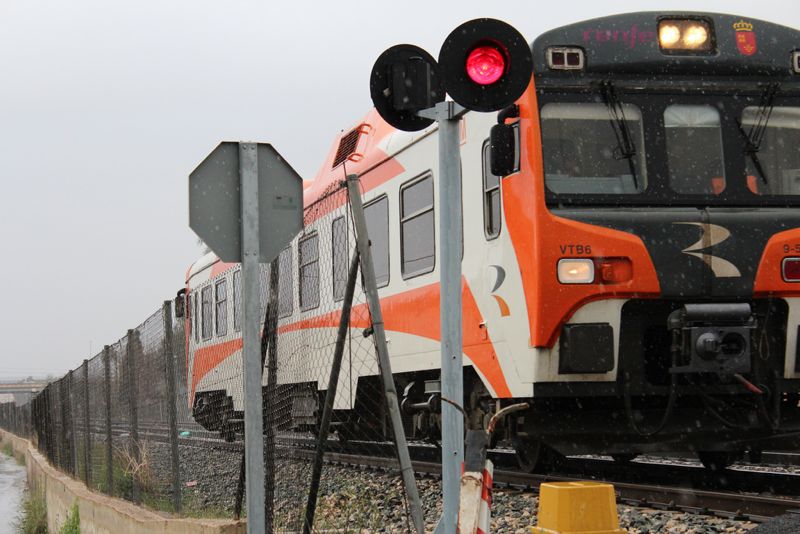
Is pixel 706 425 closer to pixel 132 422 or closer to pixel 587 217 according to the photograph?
pixel 587 217

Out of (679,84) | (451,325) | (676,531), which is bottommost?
(676,531)

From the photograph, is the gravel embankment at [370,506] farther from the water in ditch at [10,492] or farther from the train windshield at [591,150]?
the water in ditch at [10,492]

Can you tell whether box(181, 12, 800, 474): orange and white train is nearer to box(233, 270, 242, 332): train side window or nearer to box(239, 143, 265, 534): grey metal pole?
box(239, 143, 265, 534): grey metal pole

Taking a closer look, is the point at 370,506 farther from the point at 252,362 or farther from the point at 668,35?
the point at 668,35

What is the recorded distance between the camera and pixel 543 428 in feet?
29.3

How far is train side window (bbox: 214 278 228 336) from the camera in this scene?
17.6 meters

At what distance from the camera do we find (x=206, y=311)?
19.3 meters

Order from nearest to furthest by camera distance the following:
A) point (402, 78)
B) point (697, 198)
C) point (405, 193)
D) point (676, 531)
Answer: point (402, 78), point (676, 531), point (697, 198), point (405, 193)

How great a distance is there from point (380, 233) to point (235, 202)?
5.80 meters

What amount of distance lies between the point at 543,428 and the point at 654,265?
4.91 feet

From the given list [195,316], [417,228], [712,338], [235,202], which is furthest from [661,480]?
[195,316]

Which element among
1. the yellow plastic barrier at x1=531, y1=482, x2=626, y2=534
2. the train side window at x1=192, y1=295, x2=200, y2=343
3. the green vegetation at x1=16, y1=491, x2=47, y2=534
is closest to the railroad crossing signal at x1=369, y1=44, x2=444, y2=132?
the yellow plastic barrier at x1=531, y1=482, x2=626, y2=534

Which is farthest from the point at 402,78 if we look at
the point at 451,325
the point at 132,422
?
the point at 132,422

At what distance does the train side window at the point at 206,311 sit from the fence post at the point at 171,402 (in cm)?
933
